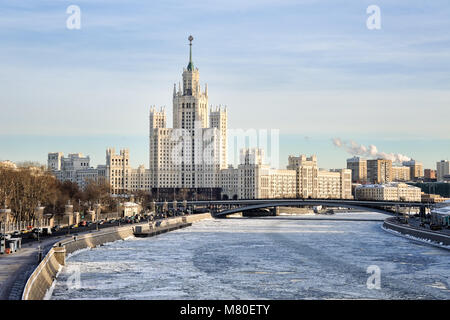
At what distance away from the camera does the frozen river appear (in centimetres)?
4053

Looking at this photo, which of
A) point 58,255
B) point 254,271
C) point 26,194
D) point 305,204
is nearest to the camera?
point 58,255

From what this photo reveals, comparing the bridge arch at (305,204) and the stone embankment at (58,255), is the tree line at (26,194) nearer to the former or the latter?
the stone embankment at (58,255)

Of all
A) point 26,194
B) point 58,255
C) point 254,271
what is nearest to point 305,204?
point 26,194

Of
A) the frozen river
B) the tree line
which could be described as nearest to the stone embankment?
the frozen river

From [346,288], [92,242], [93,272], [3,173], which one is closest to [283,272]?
[346,288]

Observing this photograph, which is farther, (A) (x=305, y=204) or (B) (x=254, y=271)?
(A) (x=305, y=204)

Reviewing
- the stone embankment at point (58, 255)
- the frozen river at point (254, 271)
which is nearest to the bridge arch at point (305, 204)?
the stone embankment at point (58, 255)

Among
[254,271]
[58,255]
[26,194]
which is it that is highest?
[26,194]

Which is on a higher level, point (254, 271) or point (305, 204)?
point (305, 204)

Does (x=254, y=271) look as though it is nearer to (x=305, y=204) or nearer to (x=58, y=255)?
(x=58, y=255)

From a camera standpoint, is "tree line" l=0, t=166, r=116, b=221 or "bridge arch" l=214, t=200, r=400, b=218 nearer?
"tree line" l=0, t=166, r=116, b=221

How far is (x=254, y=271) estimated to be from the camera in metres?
50.4

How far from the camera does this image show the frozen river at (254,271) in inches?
1596

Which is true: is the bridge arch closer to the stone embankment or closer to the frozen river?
the stone embankment
